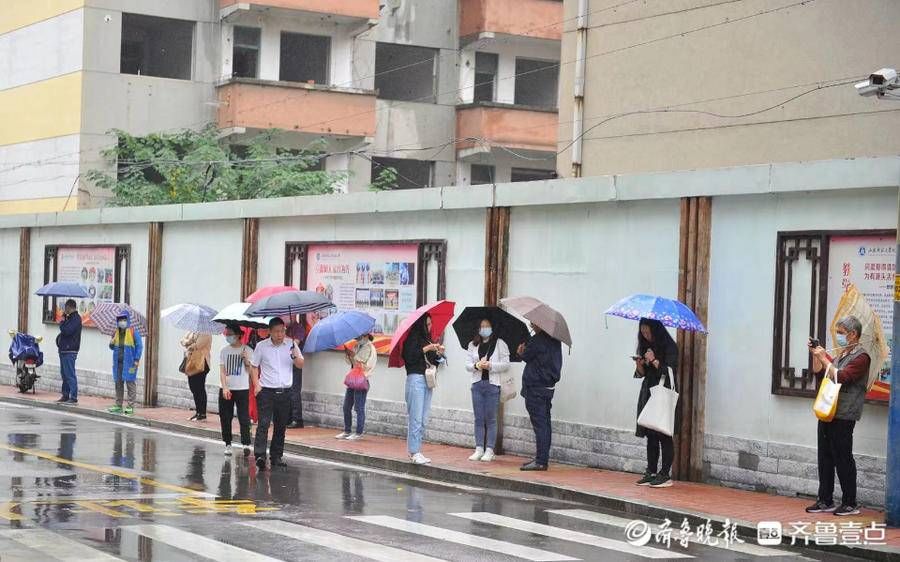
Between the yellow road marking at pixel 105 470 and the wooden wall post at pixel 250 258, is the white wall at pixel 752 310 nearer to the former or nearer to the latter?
the yellow road marking at pixel 105 470

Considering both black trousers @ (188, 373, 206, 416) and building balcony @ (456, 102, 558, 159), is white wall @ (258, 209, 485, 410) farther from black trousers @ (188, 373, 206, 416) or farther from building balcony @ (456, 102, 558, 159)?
building balcony @ (456, 102, 558, 159)

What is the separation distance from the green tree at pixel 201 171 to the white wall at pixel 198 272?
301 inches

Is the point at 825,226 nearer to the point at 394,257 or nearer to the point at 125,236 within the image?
the point at 394,257

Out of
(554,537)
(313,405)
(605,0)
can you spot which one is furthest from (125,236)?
(554,537)

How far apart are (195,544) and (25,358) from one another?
19.8 metres

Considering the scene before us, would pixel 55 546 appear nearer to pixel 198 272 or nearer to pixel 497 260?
pixel 497 260

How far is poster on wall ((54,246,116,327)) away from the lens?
29.6 m

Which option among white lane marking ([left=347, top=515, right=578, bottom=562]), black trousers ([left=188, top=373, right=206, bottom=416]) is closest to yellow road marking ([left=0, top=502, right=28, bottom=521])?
white lane marking ([left=347, top=515, right=578, bottom=562])

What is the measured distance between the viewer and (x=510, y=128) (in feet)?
135

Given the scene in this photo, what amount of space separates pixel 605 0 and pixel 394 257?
9411 mm

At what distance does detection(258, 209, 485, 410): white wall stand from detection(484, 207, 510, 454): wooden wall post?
1.07 feet

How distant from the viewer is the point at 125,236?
29250mm

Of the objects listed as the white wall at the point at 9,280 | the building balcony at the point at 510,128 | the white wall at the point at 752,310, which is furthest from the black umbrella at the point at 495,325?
the building balcony at the point at 510,128

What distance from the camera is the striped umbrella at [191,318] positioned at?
2105cm
